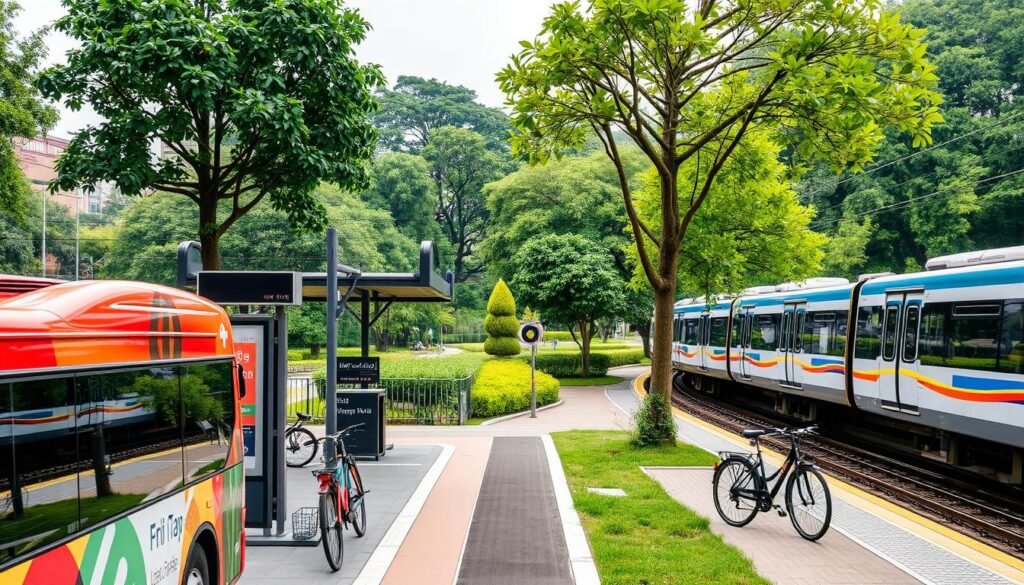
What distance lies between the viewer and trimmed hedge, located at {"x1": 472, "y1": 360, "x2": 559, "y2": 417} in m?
21.6

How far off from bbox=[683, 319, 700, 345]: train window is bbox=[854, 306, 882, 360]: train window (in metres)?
12.7

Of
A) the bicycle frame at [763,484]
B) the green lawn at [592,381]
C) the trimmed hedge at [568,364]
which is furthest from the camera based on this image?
the trimmed hedge at [568,364]

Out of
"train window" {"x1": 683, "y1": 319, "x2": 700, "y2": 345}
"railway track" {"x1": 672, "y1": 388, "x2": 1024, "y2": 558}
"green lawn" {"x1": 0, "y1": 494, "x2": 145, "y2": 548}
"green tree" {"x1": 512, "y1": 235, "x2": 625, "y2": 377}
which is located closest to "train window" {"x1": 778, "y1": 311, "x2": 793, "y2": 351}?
"railway track" {"x1": 672, "y1": 388, "x2": 1024, "y2": 558}

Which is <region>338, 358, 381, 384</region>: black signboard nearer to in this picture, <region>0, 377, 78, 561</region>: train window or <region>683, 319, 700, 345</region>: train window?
<region>0, 377, 78, 561</region>: train window

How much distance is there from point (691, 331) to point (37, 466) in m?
27.0

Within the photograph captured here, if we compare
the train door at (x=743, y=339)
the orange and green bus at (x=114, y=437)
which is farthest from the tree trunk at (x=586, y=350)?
the orange and green bus at (x=114, y=437)

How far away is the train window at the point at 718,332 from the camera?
24797mm

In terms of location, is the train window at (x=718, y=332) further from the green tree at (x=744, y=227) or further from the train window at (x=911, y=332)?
the train window at (x=911, y=332)

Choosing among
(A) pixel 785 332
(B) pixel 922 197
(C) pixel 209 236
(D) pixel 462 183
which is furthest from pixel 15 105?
(D) pixel 462 183

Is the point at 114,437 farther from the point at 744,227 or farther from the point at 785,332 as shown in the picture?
the point at 744,227

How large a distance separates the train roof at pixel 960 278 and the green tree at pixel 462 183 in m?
47.1

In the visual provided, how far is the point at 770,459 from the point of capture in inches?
560

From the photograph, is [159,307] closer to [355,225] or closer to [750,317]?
[750,317]

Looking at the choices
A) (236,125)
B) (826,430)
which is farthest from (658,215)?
(236,125)
